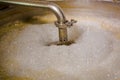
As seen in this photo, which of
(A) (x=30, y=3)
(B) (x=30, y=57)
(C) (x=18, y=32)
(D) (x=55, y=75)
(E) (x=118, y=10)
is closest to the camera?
(D) (x=55, y=75)

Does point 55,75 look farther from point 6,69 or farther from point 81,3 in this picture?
point 81,3

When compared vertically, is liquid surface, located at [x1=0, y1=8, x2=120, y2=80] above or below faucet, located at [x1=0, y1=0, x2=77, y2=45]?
below

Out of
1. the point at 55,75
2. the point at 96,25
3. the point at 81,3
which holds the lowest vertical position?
the point at 55,75

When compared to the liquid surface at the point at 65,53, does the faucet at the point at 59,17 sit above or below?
above

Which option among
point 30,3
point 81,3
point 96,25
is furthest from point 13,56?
point 81,3

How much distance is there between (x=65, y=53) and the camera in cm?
116

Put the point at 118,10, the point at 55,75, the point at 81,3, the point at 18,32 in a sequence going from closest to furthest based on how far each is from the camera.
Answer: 1. the point at 55,75
2. the point at 18,32
3. the point at 118,10
4. the point at 81,3

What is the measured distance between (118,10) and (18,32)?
0.82 meters

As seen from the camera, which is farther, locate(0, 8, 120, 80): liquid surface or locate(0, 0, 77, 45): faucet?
locate(0, 0, 77, 45): faucet

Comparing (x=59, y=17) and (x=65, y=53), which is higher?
(x=59, y=17)

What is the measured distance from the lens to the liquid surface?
994 mm

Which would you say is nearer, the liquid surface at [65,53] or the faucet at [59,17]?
the liquid surface at [65,53]

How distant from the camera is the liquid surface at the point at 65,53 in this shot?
3.26 feet

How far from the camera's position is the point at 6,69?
3.41 feet
